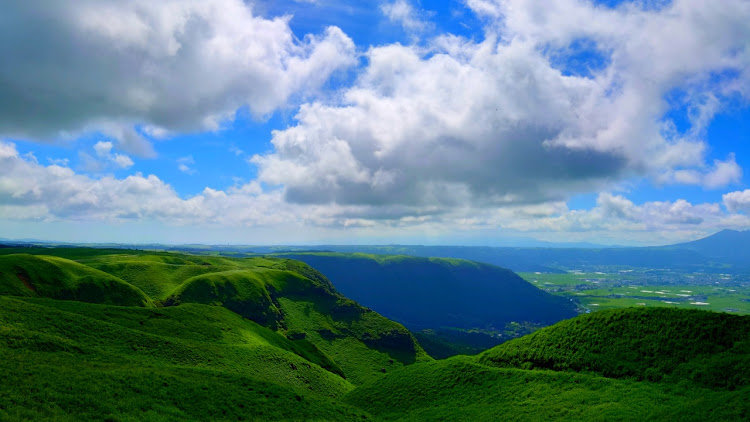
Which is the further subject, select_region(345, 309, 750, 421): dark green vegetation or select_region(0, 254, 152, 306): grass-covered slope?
select_region(0, 254, 152, 306): grass-covered slope

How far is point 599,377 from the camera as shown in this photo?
51.0 metres

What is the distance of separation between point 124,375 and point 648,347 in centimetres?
6626

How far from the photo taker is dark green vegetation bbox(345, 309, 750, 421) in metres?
41.6

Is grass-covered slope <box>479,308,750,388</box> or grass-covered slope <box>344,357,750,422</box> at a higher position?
grass-covered slope <box>479,308,750,388</box>

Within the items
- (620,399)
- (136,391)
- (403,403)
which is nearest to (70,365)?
(136,391)

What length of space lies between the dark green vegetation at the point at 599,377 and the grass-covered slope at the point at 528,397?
0.37ft

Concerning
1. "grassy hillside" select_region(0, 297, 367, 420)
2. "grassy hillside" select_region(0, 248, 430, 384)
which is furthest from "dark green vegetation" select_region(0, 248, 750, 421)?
"grassy hillside" select_region(0, 248, 430, 384)

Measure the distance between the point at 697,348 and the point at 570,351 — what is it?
51.4 ft

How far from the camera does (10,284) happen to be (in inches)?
4023

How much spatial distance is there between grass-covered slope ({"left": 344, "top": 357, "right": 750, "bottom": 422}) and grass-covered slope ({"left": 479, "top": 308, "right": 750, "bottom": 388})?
9.96 ft

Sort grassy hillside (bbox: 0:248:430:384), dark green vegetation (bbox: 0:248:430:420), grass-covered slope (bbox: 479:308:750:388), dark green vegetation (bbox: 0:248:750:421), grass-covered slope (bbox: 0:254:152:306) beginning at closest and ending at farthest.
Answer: dark green vegetation (bbox: 0:248:430:420), dark green vegetation (bbox: 0:248:750:421), grass-covered slope (bbox: 479:308:750:388), grass-covered slope (bbox: 0:254:152:306), grassy hillside (bbox: 0:248:430:384)

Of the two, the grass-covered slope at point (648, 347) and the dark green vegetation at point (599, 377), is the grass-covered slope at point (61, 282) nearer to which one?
the dark green vegetation at point (599, 377)

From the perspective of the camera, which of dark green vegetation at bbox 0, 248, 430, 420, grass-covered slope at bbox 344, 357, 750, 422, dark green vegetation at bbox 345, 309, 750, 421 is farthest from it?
dark green vegetation at bbox 345, 309, 750, 421

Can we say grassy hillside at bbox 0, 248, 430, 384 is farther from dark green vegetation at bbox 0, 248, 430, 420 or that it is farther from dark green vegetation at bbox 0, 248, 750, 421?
dark green vegetation at bbox 0, 248, 750, 421
